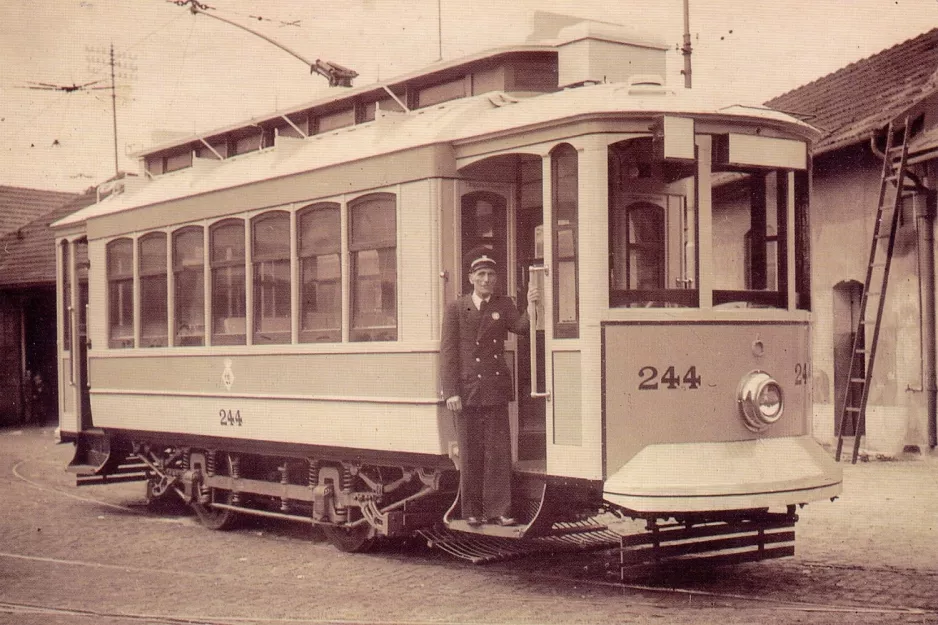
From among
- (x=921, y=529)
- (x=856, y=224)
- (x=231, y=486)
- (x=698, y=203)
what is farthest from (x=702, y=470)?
(x=856, y=224)

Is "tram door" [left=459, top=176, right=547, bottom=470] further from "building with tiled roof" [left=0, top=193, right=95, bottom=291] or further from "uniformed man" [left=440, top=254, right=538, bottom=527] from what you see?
"building with tiled roof" [left=0, top=193, right=95, bottom=291]

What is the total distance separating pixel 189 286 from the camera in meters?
11.8

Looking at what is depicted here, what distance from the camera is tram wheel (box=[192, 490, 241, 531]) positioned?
11820 millimetres

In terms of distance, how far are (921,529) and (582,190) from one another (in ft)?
15.4

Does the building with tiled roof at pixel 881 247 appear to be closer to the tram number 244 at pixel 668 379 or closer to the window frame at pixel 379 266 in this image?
the window frame at pixel 379 266

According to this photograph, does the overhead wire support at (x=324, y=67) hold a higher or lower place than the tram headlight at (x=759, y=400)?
higher

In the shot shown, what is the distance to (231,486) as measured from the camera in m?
11.5

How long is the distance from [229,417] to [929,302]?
327 inches

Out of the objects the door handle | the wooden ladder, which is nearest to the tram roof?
the door handle

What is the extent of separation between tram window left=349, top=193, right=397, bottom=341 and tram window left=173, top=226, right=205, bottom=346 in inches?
93.9

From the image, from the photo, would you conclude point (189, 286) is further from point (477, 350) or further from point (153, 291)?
point (477, 350)

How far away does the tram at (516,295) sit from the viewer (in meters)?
7.96

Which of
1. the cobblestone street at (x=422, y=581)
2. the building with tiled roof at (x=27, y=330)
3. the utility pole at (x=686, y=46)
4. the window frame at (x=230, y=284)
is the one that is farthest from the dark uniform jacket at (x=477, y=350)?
the building with tiled roof at (x=27, y=330)

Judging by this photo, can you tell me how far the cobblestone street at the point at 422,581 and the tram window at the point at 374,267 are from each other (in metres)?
1.77
